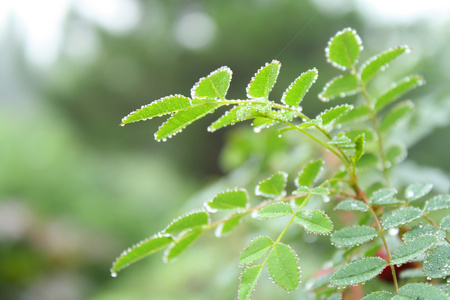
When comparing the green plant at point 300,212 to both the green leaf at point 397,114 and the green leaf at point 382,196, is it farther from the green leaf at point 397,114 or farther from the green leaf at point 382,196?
the green leaf at point 397,114

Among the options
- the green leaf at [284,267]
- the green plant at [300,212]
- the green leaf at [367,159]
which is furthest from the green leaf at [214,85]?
the green leaf at [367,159]

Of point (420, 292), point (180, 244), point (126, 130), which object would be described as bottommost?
point (420, 292)

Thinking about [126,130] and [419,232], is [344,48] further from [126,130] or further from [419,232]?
[126,130]

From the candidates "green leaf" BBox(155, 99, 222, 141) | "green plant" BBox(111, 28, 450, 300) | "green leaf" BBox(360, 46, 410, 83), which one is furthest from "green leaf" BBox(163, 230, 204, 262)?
"green leaf" BBox(360, 46, 410, 83)

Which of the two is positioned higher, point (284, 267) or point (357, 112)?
point (357, 112)

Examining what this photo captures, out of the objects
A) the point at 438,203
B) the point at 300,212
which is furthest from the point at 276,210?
the point at 438,203

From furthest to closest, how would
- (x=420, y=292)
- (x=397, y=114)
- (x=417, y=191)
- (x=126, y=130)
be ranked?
1. (x=126, y=130)
2. (x=397, y=114)
3. (x=417, y=191)
4. (x=420, y=292)

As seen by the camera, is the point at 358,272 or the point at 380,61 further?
the point at 380,61
